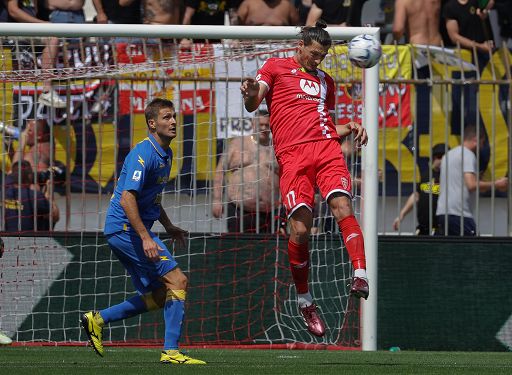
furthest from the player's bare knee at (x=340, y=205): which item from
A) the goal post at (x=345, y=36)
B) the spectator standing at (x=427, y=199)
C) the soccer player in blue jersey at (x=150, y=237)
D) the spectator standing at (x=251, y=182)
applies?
the spectator standing at (x=427, y=199)

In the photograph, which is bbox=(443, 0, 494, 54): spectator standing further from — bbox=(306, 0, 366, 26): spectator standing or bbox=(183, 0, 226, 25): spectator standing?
bbox=(183, 0, 226, 25): spectator standing

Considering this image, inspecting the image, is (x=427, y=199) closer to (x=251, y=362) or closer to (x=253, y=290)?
(x=253, y=290)

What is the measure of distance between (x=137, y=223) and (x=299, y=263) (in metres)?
1.51

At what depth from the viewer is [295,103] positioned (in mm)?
10070

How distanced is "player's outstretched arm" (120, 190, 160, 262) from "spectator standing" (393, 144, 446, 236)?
437cm

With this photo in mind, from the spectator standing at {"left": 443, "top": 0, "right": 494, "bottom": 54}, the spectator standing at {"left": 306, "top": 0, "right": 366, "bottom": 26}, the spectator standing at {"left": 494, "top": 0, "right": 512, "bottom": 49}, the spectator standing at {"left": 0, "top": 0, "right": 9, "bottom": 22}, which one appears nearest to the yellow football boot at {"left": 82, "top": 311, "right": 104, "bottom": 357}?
the spectator standing at {"left": 0, "top": 0, "right": 9, "bottom": 22}

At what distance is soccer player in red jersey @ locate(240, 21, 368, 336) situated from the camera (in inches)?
381

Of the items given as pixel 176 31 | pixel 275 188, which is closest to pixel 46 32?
pixel 176 31

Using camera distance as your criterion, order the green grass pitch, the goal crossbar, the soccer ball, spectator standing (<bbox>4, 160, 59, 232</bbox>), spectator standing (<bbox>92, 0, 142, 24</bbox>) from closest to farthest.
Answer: the green grass pitch
the soccer ball
the goal crossbar
spectator standing (<bbox>4, 160, 59, 232</bbox>)
spectator standing (<bbox>92, 0, 142, 24</bbox>)

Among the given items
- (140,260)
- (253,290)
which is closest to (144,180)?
(140,260)

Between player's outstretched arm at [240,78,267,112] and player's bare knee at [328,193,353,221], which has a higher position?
player's outstretched arm at [240,78,267,112]

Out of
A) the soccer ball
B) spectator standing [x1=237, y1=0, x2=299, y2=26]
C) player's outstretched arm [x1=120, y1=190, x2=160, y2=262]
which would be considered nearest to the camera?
player's outstretched arm [x1=120, y1=190, x2=160, y2=262]

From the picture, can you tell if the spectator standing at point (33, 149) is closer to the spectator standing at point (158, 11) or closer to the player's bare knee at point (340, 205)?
the spectator standing at point (158, 11)

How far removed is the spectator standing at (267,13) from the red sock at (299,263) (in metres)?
5.47
